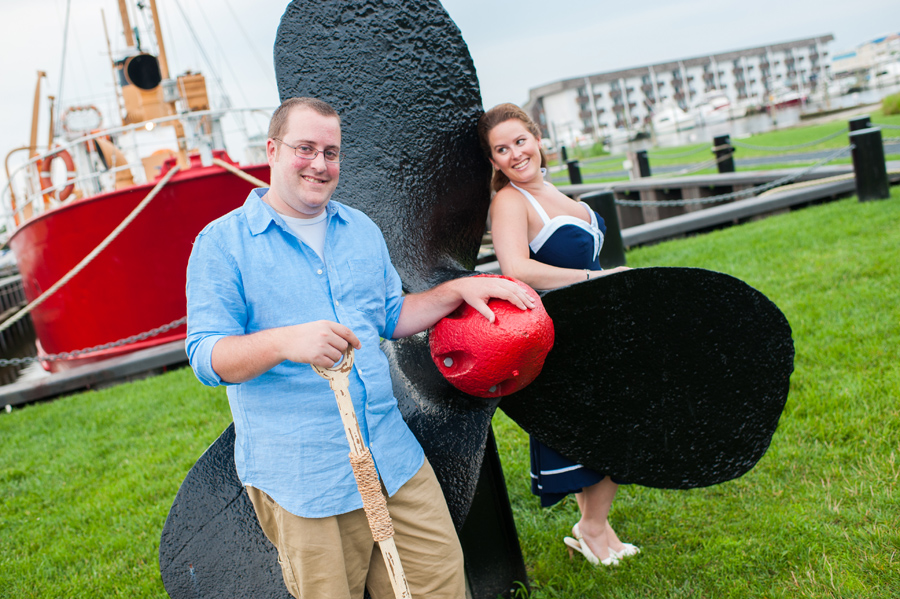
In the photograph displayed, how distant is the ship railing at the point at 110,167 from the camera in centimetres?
854

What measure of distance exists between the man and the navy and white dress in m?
0.61

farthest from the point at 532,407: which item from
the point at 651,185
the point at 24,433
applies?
the point at 651,185

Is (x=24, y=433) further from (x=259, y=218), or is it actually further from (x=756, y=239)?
(x=756, y=239)

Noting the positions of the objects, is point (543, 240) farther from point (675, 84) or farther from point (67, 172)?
point (675, 84)

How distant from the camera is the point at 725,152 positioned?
11539 mm

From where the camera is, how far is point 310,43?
1.89 m

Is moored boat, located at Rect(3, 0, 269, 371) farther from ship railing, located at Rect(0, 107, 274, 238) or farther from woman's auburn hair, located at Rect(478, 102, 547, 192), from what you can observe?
woman's auburn hair, located at Rect(478, 102, 547, 192)

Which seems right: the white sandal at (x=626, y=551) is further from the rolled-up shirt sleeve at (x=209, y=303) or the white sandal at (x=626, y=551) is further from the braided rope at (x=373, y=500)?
the rolled-up shirt sleeve at (x=209, y=303)

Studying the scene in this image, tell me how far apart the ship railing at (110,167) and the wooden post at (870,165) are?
7054mm

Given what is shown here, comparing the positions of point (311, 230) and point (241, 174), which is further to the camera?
point (241, 174)

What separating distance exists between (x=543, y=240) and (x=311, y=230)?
82 centimetres

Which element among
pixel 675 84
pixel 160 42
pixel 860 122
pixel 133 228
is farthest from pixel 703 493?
pixel 675 84

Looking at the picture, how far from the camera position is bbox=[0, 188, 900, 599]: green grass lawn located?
7.62 ft

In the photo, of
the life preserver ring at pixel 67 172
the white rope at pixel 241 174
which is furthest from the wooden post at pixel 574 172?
the white rope at pixel 241 174
